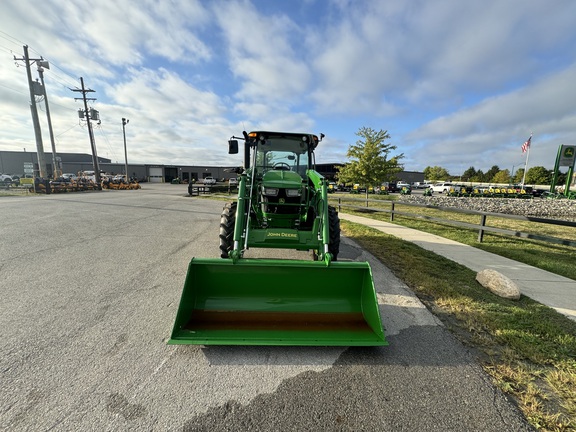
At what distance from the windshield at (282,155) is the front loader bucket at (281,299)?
2908 mm

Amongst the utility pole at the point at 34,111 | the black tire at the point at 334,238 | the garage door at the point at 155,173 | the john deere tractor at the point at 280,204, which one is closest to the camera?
the john deere tractor at the point at 280,204

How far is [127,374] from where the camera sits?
2314mm

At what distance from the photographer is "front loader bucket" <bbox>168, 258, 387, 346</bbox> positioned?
9.15 feet

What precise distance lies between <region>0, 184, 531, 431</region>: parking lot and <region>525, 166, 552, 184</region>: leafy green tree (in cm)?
7869

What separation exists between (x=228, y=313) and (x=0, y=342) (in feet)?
7.68

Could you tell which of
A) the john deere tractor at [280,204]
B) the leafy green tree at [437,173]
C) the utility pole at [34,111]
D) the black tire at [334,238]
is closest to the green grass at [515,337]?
the black tire at [334,238]

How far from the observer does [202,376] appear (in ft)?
7.61

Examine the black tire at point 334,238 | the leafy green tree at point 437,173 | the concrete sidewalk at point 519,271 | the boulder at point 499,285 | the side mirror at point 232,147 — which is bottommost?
the concrete sidewalk at point 519,271

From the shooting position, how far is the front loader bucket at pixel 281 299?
2.79 m

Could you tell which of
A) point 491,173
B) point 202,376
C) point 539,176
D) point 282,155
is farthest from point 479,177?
point 202,376

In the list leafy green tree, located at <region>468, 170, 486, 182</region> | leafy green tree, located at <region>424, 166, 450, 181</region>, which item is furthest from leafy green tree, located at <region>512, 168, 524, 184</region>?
leafy green tree, located at <region>424, 166, 450, 181</region>

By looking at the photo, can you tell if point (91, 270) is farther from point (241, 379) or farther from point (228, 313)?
point (241, 379)

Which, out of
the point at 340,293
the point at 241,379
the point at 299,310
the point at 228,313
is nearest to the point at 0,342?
the point at 228,313

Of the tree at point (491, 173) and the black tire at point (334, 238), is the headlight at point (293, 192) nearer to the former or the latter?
the black tire at point (334, 238)
